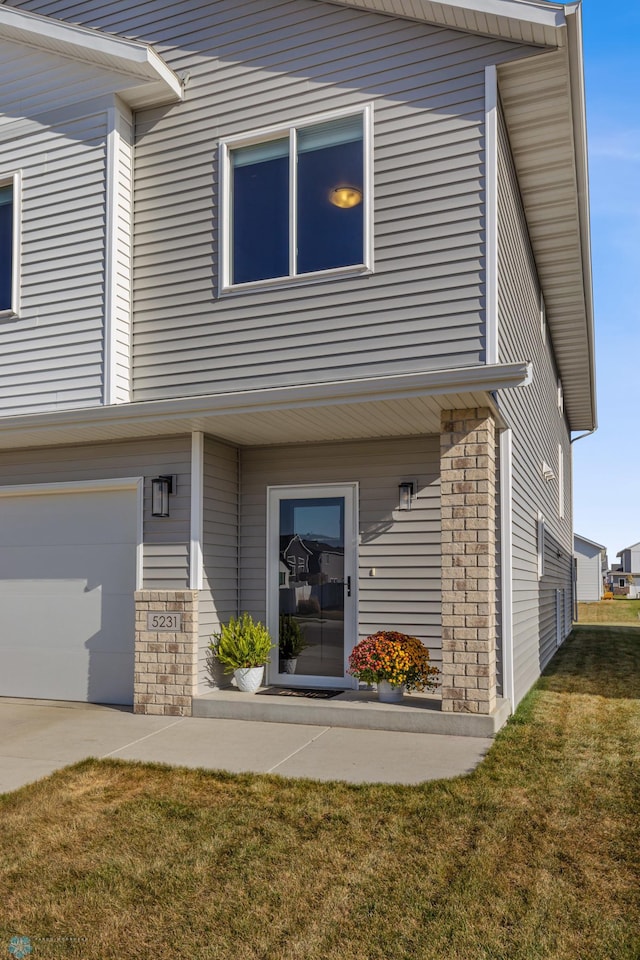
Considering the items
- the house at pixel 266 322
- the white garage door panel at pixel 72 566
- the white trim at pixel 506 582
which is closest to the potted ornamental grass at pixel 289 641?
the house at pixel 266 322

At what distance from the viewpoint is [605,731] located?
6.89m

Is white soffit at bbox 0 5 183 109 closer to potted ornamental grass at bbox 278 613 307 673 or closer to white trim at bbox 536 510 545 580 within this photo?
potted ornamental grass at bbox 278 613 307 673

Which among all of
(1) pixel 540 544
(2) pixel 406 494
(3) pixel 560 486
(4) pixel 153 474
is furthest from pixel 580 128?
(3) pixel 560 486

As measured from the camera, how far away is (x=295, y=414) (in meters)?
7.12

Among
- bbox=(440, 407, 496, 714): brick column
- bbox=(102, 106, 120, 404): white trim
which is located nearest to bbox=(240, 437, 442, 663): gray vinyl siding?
bbox=(440, 407, 496, 714): brick column

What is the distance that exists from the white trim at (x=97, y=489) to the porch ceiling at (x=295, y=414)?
1.40 ft

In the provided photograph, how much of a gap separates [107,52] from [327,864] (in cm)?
740

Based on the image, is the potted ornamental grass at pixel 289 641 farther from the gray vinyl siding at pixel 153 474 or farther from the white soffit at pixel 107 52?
the white soffit at pixel 107 52

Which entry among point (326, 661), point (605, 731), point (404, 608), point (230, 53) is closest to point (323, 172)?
point (230, 53)

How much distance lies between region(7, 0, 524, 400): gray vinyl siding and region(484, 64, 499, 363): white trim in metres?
0.06

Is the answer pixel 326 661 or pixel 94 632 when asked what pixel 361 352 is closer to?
pixel 326 661

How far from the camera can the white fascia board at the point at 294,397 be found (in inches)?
243

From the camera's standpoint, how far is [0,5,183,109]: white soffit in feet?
25.5

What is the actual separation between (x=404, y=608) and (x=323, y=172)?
13.4ft
